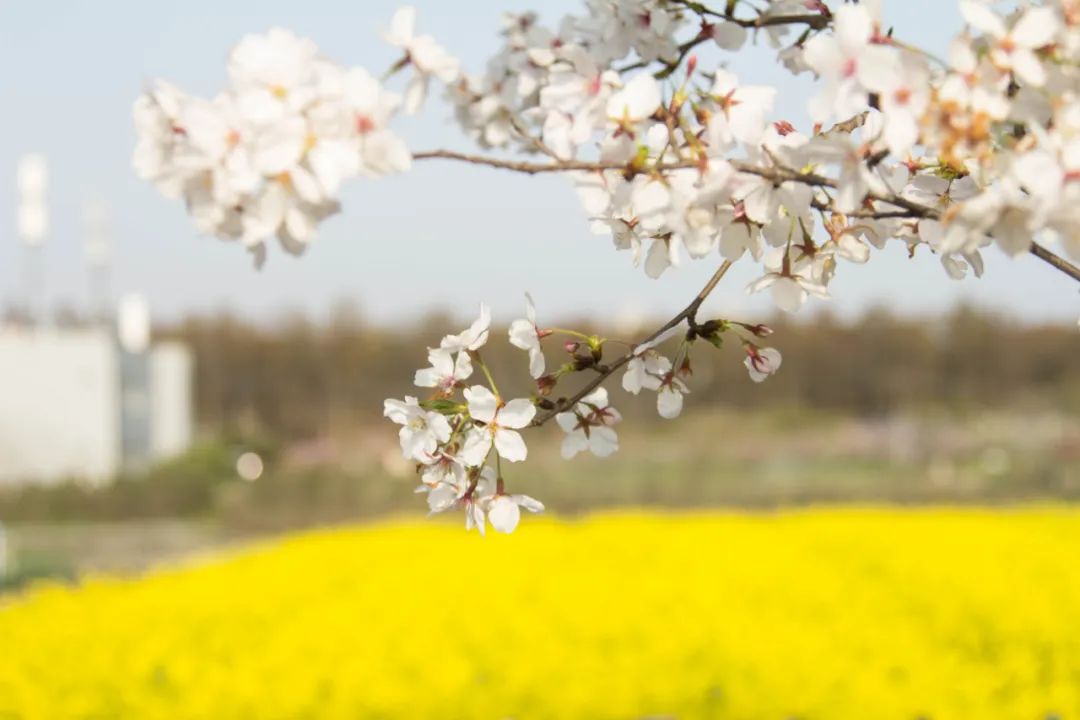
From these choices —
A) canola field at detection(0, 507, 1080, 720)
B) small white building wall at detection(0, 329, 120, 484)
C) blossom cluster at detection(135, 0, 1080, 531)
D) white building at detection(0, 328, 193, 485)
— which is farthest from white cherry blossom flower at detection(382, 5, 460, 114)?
small white building wall at detection(0, 329, 120, 484)

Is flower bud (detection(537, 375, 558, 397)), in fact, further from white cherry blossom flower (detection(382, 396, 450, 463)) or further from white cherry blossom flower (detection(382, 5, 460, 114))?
white cherry blossom flower (detection(382, 5, 460, 114))

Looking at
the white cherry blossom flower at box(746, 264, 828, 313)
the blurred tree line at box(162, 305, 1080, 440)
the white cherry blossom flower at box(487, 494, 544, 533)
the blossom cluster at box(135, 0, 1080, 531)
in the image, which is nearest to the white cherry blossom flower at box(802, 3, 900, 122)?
A: the blossom cluster at box(135, 0, 1080, 531)

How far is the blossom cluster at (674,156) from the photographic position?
1.15 meters

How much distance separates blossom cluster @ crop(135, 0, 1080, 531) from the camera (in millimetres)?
1154

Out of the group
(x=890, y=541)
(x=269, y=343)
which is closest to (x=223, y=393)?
(x=269, y=343)

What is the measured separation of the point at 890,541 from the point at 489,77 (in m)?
5.76

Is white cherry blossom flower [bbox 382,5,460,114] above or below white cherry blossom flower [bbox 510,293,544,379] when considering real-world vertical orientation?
above

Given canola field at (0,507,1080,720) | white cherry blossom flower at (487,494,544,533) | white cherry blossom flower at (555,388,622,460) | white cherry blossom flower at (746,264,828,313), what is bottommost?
canola field at (0,507,1080,720)

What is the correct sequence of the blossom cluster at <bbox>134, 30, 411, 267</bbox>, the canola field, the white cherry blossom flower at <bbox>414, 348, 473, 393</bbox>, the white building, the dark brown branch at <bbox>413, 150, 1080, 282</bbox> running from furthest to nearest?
the white building → the canola field → the white cherry blossom flower at <bbox>414, 348, 473, 393</bbox> → the dark brown branch at <bbox>413, 150, 1080, 282</bbox> → the blossom cluster at <bbox>134, 30, 411, 267</bbox>

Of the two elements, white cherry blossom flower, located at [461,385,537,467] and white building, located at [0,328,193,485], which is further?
white building, located at [0,328,193,485]

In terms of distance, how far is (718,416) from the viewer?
94.2ft

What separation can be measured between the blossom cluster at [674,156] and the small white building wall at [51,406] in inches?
797

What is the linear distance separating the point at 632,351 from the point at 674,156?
351 millimetres

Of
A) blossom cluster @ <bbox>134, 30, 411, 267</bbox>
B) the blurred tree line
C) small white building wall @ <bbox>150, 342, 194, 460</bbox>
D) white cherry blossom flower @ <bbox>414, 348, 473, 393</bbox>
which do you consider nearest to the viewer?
blossom cluster @ <bbox>134, 30, 411, 267</bbox>
